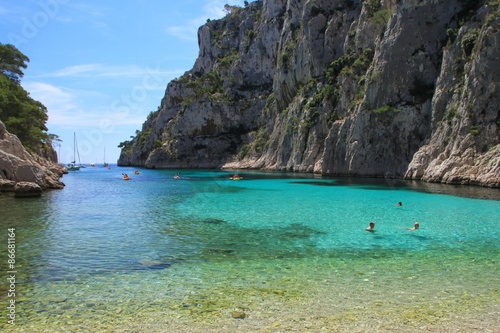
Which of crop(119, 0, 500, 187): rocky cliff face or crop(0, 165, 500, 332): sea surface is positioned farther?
crop(119, 0, 500, 187): rocky cliff face

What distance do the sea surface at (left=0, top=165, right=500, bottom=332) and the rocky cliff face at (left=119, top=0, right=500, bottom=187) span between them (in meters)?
20.4

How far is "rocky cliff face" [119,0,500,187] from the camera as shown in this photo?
34.4 metres

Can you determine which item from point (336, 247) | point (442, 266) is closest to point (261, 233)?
point (336, 247)

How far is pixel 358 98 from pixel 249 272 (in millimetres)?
48976

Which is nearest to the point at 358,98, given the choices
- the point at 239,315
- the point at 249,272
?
the point at 249,272

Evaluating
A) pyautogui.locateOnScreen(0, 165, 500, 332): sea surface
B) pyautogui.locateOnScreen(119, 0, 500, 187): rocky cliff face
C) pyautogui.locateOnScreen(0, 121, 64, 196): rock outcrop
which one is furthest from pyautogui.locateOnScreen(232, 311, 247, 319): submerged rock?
pyautogui.locateOnScreen(119, 0, 500, 187): rocky cliff face

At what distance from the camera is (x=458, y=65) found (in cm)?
3847

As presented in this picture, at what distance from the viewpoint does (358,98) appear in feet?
174

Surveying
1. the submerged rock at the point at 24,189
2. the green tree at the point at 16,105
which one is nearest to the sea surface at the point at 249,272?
the submerged rock at the point at 24,189

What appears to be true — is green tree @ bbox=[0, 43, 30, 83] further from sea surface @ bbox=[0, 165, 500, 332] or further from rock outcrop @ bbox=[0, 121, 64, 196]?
sea surface @ bbox=[0, 165, 500, 332]

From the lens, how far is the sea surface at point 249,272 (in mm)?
6328

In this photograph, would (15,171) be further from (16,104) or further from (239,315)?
(239,315)

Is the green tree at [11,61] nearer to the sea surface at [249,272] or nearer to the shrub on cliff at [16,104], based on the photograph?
the shrub on cliff at [16,104]

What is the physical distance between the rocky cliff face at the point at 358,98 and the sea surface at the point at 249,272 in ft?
66.8
